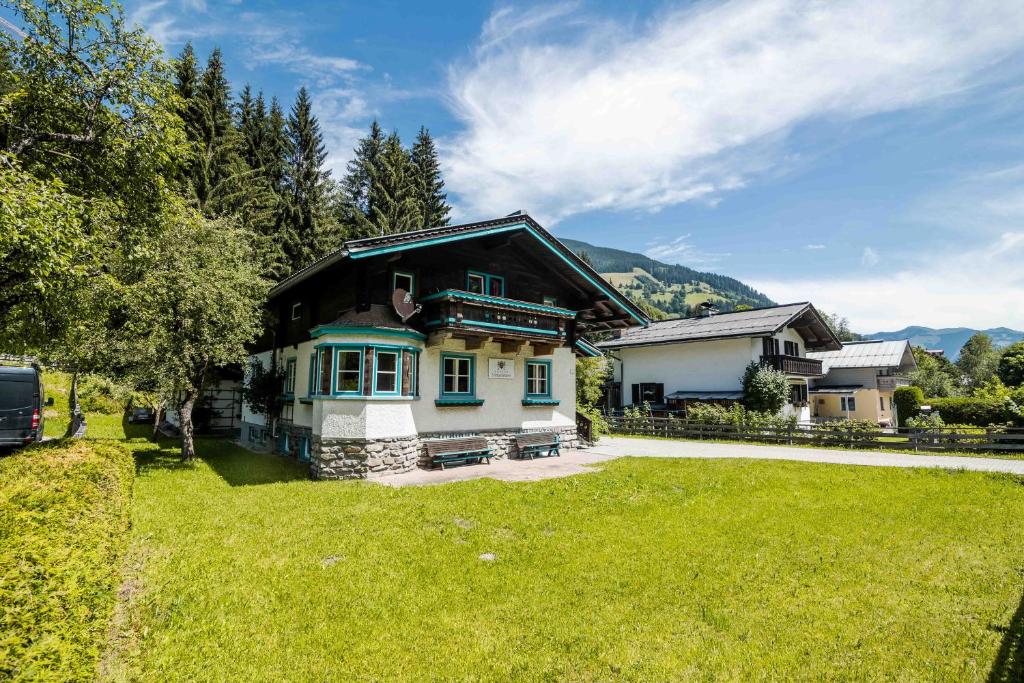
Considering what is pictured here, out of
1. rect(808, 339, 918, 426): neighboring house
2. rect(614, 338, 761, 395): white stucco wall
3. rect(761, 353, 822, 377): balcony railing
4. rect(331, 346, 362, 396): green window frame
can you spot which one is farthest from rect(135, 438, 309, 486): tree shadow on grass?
rect(808, 339, 918, 426): neighboring house

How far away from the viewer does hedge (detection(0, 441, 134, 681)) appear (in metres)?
3.16

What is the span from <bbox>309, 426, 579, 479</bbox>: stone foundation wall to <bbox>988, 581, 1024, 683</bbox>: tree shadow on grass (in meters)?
12.8

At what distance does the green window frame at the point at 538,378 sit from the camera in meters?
19.1

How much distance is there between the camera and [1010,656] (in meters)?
4.99

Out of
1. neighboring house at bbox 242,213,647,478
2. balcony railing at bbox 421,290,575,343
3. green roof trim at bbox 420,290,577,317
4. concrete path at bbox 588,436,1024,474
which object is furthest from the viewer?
concrete path at bbox 588,436,1024,474

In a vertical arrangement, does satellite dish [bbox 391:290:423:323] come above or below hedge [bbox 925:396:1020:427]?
above

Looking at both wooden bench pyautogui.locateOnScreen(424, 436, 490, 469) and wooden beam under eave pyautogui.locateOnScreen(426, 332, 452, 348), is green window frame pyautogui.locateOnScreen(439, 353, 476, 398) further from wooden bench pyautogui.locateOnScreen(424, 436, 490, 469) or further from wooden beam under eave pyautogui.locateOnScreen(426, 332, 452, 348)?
wooden bench pyautogui.locateOnScreen(424, 436, 490, 469)

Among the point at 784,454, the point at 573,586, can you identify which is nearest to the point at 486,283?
the point at 573,586

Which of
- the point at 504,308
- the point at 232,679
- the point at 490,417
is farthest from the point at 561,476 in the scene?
the point at 232,679

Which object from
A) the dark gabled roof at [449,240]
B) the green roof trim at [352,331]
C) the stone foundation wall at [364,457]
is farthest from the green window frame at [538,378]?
the green roof trim at [352,331]

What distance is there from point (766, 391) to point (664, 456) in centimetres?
1324

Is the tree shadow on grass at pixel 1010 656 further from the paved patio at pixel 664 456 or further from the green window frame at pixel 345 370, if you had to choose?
the green window frame at pixel 345 370

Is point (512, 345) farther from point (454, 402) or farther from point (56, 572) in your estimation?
point (56, 572)

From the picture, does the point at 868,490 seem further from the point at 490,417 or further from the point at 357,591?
the point at 357,591
